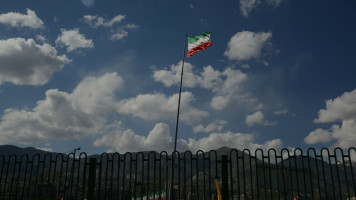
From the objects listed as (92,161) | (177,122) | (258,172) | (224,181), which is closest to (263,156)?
(258,172)

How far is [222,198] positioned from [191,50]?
16.2m

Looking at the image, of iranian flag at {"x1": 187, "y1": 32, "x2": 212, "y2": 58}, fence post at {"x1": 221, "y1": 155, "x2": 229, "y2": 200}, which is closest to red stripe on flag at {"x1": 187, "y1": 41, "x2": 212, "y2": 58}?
iranian flag at {"x1": 187, "y1": 32, "x2": 212, "y2": 58}

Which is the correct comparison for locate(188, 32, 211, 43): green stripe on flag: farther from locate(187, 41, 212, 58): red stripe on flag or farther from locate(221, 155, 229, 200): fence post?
locate(221, 155, 229, 200): fence post

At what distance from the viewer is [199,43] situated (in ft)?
74.1

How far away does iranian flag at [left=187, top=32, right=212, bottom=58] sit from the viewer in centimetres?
2231

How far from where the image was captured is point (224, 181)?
836 centimetres

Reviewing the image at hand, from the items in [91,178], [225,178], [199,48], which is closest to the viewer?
[225,178]

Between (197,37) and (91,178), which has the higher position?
Answer: (197,37)

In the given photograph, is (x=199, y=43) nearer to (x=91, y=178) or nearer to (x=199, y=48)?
(x=199, y=48)

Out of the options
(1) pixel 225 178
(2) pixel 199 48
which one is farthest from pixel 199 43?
(1) pixel 225 178

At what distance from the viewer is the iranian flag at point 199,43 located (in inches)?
878

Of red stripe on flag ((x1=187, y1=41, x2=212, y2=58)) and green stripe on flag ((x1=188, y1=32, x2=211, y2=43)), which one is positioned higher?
green stripe on flag ((x1=188, y1=32, x2=211, y2=43))

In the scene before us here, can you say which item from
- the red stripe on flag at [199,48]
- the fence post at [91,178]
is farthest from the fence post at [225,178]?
the red stripe on flag at [199,48]

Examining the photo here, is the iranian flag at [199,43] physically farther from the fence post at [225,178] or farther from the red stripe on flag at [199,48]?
the fence post at [225,178]
